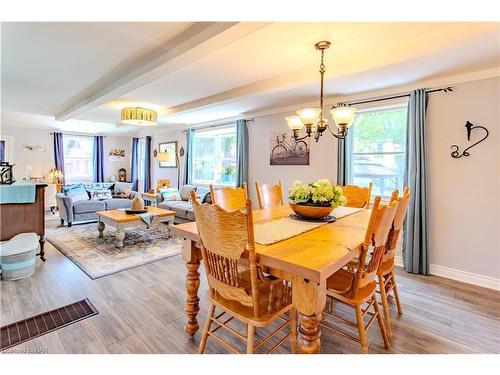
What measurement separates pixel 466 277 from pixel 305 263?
9.13 feet

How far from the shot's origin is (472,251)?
9.44 feet

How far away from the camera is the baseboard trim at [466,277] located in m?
2.75

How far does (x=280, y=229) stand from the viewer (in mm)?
1837

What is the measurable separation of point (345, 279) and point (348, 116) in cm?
128

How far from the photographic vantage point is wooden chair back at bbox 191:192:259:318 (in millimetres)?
1292

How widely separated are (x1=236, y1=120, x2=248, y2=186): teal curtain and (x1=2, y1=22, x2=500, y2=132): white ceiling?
1149mm

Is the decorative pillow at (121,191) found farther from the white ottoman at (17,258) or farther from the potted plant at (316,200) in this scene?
the potted plant at (316,200)

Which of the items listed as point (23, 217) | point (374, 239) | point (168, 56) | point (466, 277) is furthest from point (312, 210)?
point (23, 217)

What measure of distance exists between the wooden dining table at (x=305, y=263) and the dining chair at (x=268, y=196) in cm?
115

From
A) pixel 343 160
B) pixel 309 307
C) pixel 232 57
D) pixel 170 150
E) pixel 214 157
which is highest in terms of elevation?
pixel 232 57

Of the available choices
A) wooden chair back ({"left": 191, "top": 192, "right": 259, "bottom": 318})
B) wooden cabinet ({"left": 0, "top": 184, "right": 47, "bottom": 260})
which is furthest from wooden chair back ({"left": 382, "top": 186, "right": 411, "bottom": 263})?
wooden cabinet ({"left": 0, "top": 184, "right": 47, "bottom": 260})

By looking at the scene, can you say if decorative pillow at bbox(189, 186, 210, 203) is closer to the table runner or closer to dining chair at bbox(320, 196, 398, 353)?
the table runner

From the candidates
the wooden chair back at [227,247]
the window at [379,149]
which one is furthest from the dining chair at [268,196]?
the wooden chair back at [227,247]

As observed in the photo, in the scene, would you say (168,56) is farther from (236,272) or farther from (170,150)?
(170,150)
